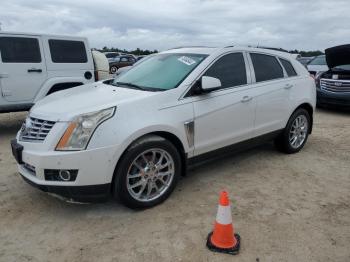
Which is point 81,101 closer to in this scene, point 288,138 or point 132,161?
point 132,161

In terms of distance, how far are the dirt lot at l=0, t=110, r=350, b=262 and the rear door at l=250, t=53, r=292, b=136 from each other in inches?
25.6

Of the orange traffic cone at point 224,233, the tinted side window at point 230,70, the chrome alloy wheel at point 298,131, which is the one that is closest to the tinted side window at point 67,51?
the tinted side window at point 230,70

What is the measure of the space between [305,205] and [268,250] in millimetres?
1085

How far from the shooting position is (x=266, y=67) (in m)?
5.26

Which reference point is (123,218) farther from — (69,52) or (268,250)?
(69,52)

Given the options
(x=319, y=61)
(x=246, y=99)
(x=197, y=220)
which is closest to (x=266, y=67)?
(x=246, y=99)

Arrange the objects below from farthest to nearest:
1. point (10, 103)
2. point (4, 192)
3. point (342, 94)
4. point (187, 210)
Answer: point (342, 94), point (10, 103), point (4, 192), point (187, 210)

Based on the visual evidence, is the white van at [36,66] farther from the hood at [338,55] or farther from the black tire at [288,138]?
the hood at [338,55]

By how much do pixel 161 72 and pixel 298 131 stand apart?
106 inches

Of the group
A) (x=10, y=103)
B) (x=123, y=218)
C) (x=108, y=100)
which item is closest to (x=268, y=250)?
(x=123, y=218)

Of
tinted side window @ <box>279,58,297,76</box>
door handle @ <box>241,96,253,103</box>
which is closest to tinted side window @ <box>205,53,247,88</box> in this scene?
door handle @ <box>241,96,253,103</box>

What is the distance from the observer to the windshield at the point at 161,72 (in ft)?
13.9

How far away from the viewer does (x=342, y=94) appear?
9.58m

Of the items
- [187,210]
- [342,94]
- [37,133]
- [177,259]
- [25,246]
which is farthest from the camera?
[342,94]
